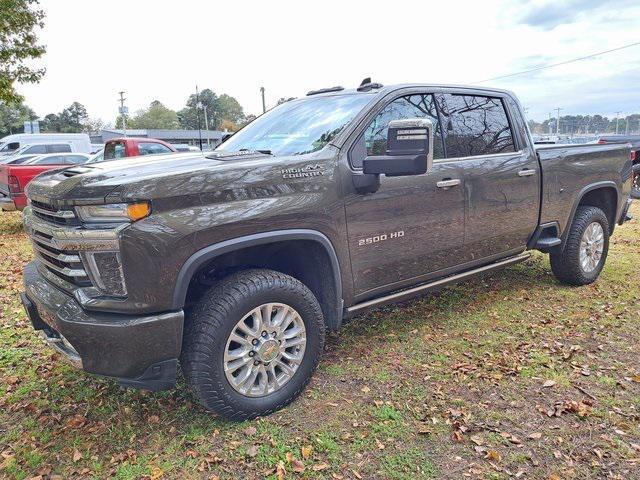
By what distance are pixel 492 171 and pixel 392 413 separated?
224 centimetres

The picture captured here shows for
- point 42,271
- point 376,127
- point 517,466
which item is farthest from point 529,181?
point 42,271

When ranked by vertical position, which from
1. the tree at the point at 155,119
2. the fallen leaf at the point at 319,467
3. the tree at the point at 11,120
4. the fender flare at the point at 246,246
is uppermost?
the tree at the point at 155,119

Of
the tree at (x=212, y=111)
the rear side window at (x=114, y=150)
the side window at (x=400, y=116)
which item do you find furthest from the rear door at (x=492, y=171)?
the tree at (x=212, y=111)

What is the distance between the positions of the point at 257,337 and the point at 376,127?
1.69 m

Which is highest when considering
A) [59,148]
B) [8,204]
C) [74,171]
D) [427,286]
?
[59,148]

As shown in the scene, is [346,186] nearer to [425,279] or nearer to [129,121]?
[425,279]

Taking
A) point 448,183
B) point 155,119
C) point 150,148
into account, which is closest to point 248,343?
point 448,183

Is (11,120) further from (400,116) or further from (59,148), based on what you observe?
(400,116)

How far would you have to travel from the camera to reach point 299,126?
3.61 meters

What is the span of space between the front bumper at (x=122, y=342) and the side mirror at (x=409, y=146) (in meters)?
1.52

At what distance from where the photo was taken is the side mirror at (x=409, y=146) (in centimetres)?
Result: 285

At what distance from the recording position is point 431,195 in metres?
3.62

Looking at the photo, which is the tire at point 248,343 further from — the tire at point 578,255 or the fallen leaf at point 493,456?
the tire at point 578,255

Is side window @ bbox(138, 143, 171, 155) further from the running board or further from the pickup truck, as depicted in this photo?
the running board
